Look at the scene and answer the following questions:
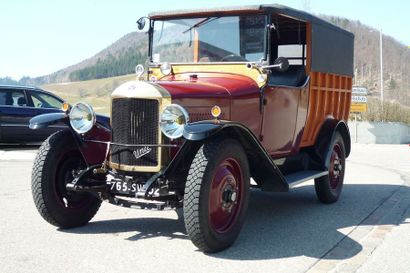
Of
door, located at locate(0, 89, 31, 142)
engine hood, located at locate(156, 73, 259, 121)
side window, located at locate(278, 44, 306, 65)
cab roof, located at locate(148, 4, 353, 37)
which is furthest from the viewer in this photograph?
door, located at locate(0, 89, 31, 142)

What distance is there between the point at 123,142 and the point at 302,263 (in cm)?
202

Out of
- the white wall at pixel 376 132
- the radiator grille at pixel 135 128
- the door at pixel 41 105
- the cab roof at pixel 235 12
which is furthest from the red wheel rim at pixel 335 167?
the white wall at pixel 376 132

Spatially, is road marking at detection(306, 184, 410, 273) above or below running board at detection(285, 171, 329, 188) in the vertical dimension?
below

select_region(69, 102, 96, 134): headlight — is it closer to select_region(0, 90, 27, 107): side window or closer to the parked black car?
the parked black car

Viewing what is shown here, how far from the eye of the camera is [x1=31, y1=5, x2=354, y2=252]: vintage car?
4934 millimetres

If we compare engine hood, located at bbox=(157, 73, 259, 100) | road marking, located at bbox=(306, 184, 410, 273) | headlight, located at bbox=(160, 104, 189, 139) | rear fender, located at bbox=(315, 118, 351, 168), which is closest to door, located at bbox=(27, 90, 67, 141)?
rear fender, located at bbox=(315, 118, 351, 168)

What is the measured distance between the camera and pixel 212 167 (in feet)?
15.6

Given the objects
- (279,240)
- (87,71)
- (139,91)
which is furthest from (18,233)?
(87,71)

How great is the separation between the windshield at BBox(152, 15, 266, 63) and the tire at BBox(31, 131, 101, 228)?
178 centimetres

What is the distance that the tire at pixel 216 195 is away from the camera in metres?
4.66

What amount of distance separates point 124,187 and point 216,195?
0.90 metres

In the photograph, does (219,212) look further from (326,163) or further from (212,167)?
(326,163)

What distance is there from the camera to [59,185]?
18.7 ft

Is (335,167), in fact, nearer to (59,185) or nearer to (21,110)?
(59,185)
